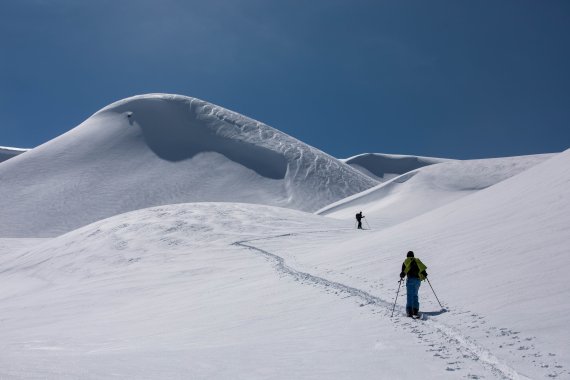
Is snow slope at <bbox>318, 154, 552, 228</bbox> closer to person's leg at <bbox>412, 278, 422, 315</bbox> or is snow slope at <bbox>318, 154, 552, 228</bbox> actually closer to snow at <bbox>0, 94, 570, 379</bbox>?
snow at <bbox>0, 94, 570, 379</bbox>

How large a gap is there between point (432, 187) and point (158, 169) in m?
59.9

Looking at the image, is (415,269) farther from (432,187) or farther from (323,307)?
(432,187)

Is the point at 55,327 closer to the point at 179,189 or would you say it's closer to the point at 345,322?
the point at 345,322

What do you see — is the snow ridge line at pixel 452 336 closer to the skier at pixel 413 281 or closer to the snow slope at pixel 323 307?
the snow slope at pixel 323 307

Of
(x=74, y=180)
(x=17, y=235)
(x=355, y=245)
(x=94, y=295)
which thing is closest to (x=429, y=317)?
(x=355, y=245)

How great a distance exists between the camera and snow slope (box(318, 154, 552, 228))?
6688 centimetres

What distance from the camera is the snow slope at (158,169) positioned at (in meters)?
90.4

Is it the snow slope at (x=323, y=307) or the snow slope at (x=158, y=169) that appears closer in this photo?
the snow slope at (x=323, y=307)

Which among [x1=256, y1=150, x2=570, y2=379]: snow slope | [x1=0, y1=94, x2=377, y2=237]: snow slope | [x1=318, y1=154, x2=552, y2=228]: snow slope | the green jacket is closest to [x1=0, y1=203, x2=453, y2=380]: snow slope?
[x1=256, y1=150, x2=570, y2=379]: snow slope

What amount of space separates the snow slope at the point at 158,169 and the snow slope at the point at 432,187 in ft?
67.1

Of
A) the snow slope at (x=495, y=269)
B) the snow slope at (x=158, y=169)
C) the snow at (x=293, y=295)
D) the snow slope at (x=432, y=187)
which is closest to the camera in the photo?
the snow at (x=293, y=295)

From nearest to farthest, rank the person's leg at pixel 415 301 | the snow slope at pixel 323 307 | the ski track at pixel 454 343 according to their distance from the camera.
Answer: the ski track at pixel 454 343 → the snow slope at pixel 323 307 → the person's leg at pixel 415 301

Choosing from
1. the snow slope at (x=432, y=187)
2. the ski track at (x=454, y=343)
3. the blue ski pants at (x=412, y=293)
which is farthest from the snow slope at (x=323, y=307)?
the snow slope at (x=432, y=187)

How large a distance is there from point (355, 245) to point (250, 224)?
16.0m
